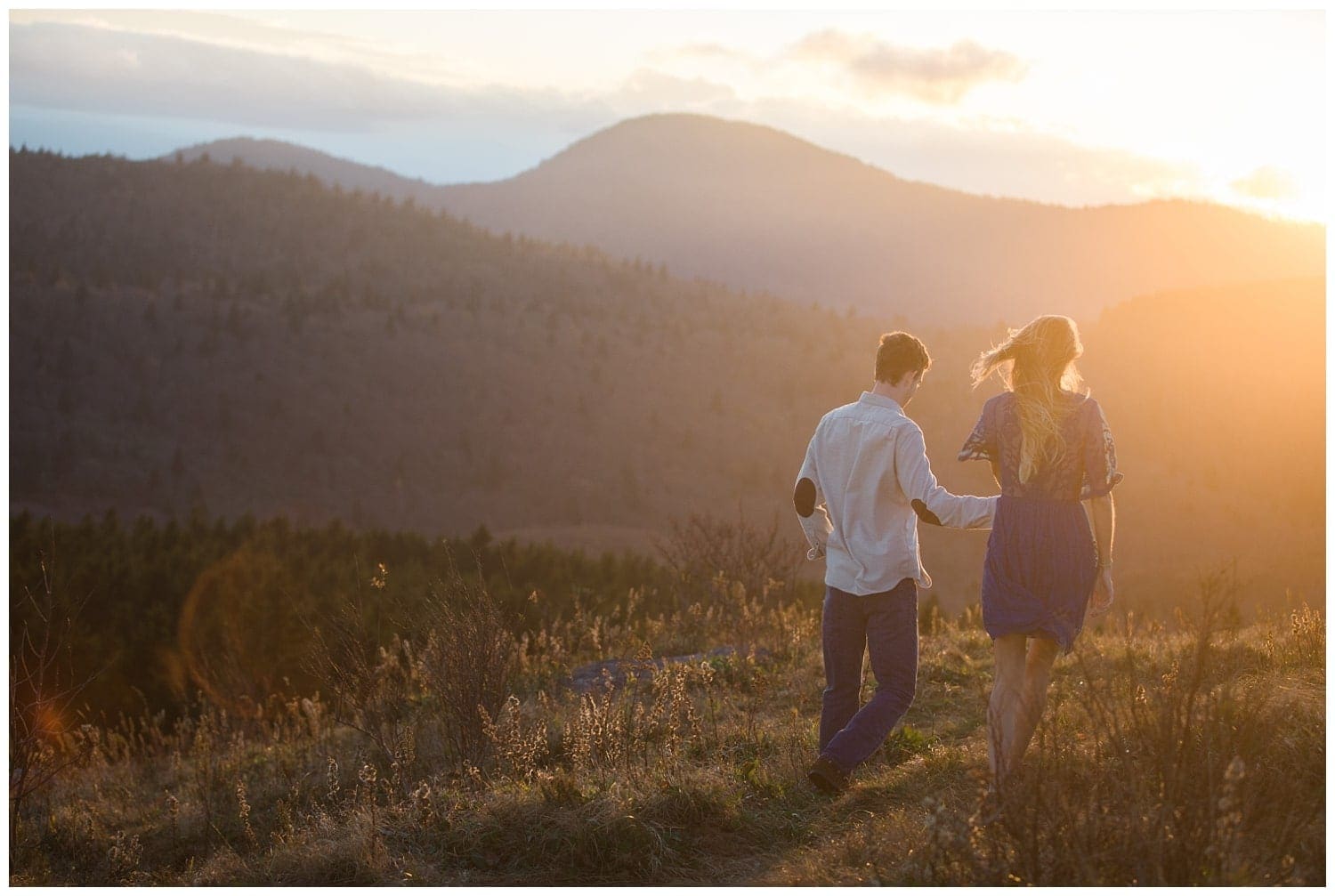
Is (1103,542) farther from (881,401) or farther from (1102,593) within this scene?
(881,401)

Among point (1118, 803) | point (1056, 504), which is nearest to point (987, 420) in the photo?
point (1056, 504)

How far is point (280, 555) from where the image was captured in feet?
50.2

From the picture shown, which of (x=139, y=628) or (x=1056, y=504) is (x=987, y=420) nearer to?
(x=1056, y=504)

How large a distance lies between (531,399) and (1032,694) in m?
30.5

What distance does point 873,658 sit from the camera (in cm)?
433

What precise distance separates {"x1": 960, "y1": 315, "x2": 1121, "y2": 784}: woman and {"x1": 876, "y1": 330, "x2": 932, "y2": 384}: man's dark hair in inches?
14.4

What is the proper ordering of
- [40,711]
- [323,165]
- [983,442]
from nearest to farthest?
1. [983,442]
2. [40,711]
3. [323,165]

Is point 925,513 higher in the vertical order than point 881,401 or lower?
lower

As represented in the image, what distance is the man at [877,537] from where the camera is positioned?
13.7 ft

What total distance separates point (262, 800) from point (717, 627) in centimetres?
361

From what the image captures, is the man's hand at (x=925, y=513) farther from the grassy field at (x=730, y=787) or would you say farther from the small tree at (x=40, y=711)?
the small tree at (x=40, y=711)

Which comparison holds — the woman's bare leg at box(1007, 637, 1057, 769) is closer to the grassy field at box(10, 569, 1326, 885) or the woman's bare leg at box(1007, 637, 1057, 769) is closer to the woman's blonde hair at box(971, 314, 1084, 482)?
the grassy field at box(10, 569, 1326, 885)

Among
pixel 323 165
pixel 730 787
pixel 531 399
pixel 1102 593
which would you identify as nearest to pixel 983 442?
pixel 1102 593

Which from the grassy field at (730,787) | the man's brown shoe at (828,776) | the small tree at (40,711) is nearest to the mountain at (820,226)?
the grassy field at (730,787)
